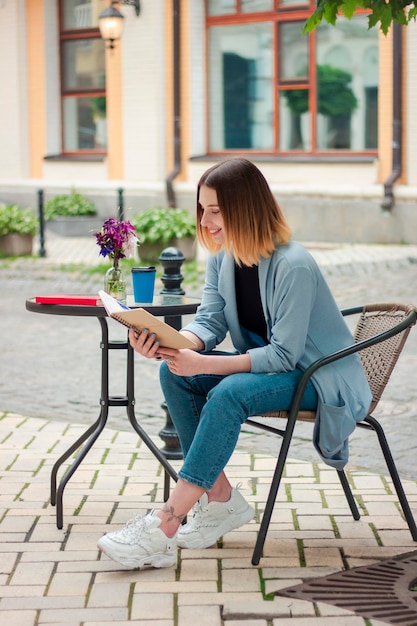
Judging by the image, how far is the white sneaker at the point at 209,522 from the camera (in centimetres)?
422

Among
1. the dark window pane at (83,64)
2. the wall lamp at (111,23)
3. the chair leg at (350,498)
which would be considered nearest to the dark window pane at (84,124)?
the dark window pane at (83,64)

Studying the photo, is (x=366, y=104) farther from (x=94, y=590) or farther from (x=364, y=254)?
(x=94, y=590)

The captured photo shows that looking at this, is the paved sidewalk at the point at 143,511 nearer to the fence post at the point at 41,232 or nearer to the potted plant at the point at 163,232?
the potted plant at the point at 163,232

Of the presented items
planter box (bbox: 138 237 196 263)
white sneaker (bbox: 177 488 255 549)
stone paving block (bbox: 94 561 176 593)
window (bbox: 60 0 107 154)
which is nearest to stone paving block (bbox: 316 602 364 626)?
A: stone paving block (bbox: 94 561 176 593)

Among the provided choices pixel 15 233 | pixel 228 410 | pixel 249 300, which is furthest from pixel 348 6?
pixel 15 233

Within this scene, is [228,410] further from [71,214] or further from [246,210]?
[71,214]

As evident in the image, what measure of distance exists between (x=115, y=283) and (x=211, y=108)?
47.3 feet

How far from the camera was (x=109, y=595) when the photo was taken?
379 cm

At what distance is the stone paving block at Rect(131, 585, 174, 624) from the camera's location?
142 inches

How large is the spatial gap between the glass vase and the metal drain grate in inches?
60.4

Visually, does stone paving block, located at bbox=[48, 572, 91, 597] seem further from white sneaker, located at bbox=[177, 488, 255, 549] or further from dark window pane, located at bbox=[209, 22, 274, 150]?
dark window pane, located at bbox=[209, 22, 274, 150]

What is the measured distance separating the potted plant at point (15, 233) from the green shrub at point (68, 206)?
108 inches

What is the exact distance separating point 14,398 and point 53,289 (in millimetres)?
5318

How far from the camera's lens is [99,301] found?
14.9 ft
